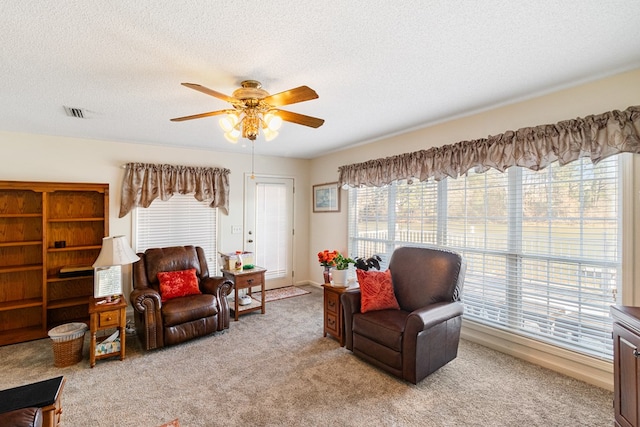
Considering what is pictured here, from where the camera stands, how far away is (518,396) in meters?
2.29

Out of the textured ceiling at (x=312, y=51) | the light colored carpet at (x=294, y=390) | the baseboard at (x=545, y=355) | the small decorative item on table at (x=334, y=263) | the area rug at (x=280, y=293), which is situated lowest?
the light colored carpet at (x=294, y=390)

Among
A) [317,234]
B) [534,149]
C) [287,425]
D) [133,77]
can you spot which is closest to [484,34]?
[534,149]

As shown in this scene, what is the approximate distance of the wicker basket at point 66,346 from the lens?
2738mm

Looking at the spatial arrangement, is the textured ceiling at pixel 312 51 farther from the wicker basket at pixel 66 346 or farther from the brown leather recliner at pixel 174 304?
the wicker basket at pixel 66 346

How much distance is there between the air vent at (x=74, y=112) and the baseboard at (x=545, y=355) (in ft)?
14.9

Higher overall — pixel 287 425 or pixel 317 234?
pixel 317 234

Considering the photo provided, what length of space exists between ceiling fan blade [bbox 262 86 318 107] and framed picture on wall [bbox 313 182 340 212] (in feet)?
10.0

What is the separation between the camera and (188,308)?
10.5 feet

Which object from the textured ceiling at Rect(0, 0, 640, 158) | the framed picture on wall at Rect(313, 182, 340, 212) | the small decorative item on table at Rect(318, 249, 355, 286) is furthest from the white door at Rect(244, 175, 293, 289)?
the textured ceiling at Rect(0, 0, 640, 158)

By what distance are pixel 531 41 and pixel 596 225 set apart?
1.60 meters

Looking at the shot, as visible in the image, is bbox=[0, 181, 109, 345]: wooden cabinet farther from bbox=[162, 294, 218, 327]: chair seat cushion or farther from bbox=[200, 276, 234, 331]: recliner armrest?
bbox=[200, 276, 234, 331]: recliner armrest

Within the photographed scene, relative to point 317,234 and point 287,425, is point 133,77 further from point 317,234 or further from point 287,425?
point 317,234

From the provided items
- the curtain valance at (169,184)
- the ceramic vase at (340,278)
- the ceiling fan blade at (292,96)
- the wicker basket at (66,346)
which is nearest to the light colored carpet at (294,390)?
the wicker basket at (66,346)

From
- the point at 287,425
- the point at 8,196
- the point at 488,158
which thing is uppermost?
the point at 488,158
